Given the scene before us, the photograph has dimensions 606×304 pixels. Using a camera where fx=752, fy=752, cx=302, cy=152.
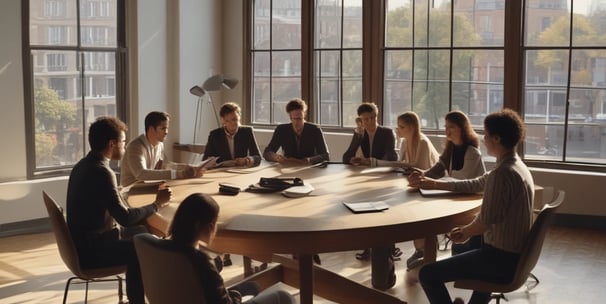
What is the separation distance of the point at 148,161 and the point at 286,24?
3.84m

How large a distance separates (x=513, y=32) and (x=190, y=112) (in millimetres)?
3659

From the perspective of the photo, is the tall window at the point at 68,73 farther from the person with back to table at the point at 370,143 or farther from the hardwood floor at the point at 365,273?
the person with back to table at the point at 370,143

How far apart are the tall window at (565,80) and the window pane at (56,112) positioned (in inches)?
177

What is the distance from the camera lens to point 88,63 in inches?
301

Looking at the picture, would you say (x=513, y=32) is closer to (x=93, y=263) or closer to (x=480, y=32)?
(x=480, y=32)

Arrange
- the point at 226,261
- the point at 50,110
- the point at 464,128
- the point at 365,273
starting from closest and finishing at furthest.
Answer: the point at 464,128 < the point at 365,273 < the point at 226,261 < the point at 50,110

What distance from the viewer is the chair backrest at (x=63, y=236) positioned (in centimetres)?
391

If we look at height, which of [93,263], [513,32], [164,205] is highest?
[513,32]

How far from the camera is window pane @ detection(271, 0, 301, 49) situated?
8.69 m

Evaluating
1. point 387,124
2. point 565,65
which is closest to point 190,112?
point 387,124

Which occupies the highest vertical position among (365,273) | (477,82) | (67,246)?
(477,82)

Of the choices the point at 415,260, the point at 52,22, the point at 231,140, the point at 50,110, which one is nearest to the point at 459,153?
the point at 415,260

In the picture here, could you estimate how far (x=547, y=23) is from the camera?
7.24 metres

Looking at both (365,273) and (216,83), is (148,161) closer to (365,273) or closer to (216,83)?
(365,273)
